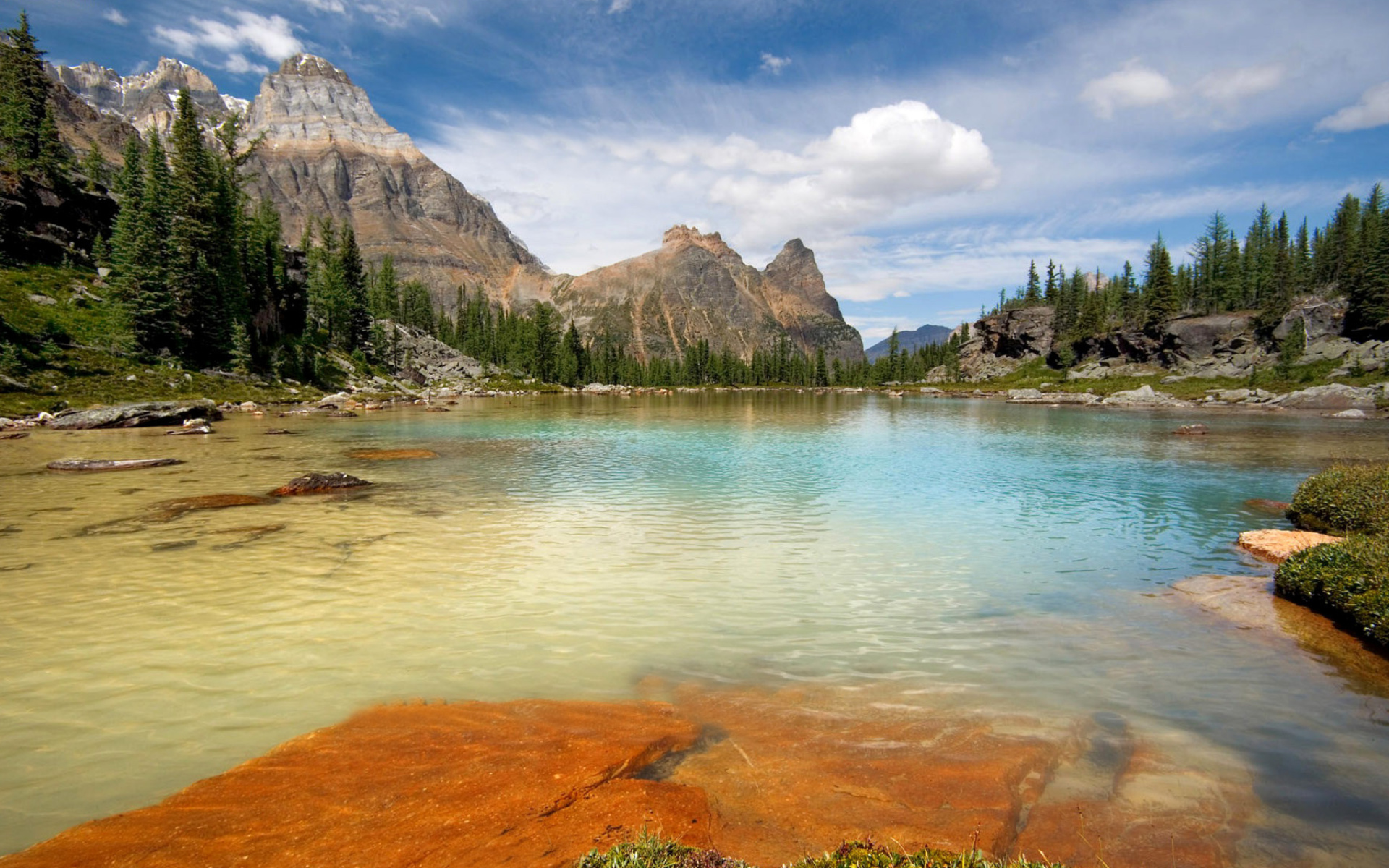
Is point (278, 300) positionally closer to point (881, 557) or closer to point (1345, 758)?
point (881, 557)

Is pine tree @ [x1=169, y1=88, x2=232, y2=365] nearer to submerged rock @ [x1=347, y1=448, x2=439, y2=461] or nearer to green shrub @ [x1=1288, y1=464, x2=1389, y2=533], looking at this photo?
submerged rock @ [x1=347, y1=448, x2=439, y2=461]

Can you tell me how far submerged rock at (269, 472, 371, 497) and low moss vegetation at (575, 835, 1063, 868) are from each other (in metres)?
23.1

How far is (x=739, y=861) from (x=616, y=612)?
815 centimetres

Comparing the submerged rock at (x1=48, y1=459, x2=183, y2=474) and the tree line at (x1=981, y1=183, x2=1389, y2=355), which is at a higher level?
the tree line at (x1=981, y1=183, x2=1389, y2=355)

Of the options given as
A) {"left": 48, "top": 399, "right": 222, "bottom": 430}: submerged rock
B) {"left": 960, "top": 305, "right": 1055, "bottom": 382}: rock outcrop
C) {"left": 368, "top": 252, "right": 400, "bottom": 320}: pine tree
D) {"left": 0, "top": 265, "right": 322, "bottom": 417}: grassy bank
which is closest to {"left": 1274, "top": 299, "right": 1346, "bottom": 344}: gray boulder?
{"left": 960, "top": 305, "right": 1055, "bottom": 382}: rock outcrop

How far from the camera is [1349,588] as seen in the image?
37.8 ft

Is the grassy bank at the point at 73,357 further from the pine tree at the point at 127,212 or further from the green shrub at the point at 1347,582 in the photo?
the green shrub at the point at 1347,582

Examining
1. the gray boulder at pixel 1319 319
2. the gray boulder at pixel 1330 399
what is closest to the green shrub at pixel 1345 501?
the gray boulder at pixel 1330 399

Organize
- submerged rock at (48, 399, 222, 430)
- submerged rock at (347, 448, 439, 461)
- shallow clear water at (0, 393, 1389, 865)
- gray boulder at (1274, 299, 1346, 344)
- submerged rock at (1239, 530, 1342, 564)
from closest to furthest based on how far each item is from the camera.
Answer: shallow clear water at (0, 393, 1389, 865)
submerged rock at (1239, 530, 1342, 564)
submerged rock at (347, 448, 439, 461)
submerged rock at (48, 399, 222, 430)
gray boulder at (1274, 299, 1346, 344)

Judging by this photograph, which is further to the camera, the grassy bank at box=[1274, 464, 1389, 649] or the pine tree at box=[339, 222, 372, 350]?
the pine tree at box=[339, 222, 372, 350]

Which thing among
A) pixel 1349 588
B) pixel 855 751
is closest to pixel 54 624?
pixel 855 751

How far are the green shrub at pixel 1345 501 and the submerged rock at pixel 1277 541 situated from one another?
0.81 metres

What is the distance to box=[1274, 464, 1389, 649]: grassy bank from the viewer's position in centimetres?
1079

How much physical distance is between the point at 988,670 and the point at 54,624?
16.2 metres
